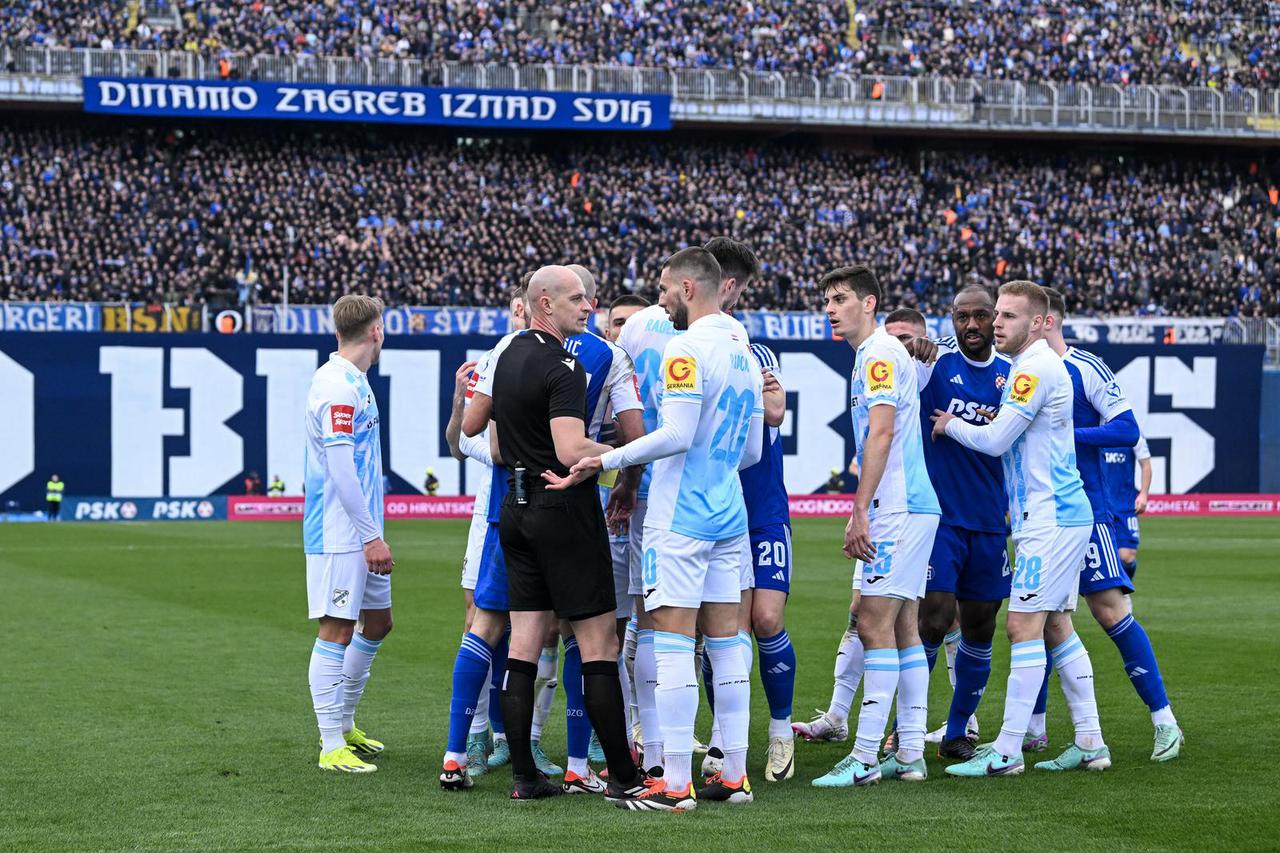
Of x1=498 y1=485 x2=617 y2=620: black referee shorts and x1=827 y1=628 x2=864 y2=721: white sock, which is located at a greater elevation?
x1=498 y1=485 x2=617 y2=620: black referee shorts

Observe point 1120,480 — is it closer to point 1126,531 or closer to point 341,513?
point 1126,531

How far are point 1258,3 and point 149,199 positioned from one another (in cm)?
3599

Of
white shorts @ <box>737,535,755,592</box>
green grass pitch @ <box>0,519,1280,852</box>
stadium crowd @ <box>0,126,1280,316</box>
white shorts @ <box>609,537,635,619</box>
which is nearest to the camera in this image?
green grass pitch @ <box>0,519,1280,852</box>

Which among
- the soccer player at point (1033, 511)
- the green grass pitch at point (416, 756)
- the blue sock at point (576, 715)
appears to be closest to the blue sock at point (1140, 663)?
the green grass pitch at point (416, 756)

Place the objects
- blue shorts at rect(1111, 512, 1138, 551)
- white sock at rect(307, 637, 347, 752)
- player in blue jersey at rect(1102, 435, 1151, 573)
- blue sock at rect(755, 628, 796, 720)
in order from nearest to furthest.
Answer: blue sock at rect(755, 628, 796, 720), white sock at rect(307, 637, 347, 752), blue shorts at rect(1111, 512, 1138, 551), player in blue jersey at rect(1102, 435, 1151, 573)

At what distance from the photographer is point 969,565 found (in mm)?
8414

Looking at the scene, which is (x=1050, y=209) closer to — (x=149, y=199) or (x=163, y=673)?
(x=149, y=199)

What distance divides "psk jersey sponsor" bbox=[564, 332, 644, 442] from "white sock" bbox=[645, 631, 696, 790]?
3.62ft

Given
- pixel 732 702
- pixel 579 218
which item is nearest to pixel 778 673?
pixel 732 702

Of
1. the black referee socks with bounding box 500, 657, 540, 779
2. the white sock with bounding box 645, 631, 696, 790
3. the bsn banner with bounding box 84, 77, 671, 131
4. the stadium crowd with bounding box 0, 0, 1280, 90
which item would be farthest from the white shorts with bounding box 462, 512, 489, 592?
the stadium crowd with bounding box 0, 0, 1280, 90

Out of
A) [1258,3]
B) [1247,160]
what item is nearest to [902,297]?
[1247,160]

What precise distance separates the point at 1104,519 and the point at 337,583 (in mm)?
4182

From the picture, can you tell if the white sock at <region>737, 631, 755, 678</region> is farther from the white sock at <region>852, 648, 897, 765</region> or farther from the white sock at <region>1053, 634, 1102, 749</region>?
the white sock at <region>1053, 634, 1102, 749</region>

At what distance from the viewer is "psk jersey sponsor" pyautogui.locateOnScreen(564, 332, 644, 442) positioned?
7.39m
